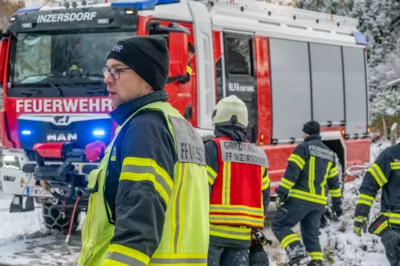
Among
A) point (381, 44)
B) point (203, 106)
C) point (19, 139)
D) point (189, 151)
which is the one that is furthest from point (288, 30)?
point (381, 44)

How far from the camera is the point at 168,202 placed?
274 centimetres

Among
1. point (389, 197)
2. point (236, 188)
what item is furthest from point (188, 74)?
point (236, 188)

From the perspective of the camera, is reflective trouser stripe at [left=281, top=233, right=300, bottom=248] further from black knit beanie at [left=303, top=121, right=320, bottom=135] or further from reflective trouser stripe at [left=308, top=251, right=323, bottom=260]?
black knit beanie at [left=303, top=121, right=320, bottom=135]

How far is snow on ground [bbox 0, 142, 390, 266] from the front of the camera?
26.8 feet

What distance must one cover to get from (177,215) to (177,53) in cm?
568

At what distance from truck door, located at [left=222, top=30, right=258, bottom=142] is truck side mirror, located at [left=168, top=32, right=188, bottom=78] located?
1675mm

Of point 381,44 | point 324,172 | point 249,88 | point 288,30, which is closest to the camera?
point 324,172

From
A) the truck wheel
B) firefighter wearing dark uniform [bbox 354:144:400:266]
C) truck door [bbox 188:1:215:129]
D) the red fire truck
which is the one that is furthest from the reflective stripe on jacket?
the truck wheel

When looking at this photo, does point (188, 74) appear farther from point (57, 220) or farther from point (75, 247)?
point (57, 220)

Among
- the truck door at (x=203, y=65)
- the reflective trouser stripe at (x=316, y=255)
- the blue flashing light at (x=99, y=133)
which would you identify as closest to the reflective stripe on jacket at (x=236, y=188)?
the reflective trouser stripe at (x=316, y=255)

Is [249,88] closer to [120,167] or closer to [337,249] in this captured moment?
[337,249]

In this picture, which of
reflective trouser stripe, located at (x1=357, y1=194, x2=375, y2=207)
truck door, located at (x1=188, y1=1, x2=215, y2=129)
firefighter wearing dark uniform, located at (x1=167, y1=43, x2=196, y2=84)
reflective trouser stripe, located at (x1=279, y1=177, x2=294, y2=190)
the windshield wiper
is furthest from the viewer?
Result: truck door, located at (x1=188, y1=1, x2=215, y2=129)

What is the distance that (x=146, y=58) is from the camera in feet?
9.45

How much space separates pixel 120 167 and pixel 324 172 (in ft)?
18.6
